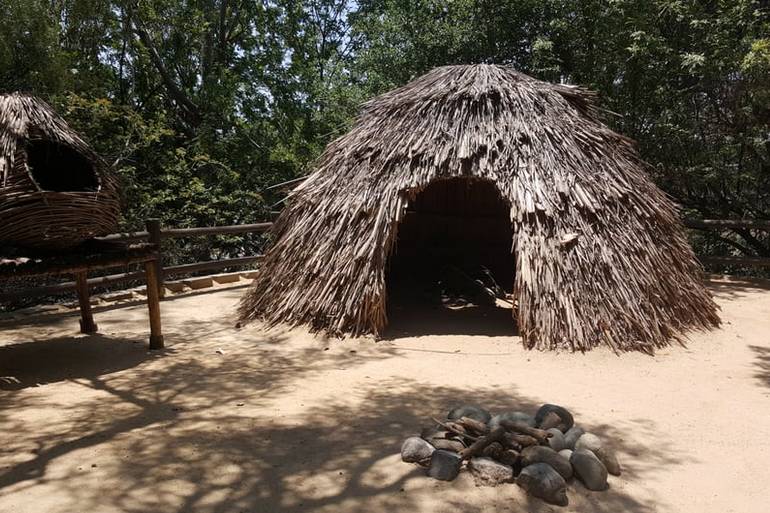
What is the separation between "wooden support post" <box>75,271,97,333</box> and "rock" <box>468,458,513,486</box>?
195 inches

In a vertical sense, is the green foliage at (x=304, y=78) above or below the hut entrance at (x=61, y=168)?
above

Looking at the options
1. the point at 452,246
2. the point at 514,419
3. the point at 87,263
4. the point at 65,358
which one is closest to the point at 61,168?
the point at 87,263

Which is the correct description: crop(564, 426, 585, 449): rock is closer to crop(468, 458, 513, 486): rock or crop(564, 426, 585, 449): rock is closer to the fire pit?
the fire pit

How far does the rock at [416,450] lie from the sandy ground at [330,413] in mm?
57

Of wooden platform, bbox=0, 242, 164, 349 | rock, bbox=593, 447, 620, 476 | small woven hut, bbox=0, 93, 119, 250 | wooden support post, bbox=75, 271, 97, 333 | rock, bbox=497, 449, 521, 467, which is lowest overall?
rock, bbox=593, 447, 620, 476

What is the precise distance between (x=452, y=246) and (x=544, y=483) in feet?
21.9

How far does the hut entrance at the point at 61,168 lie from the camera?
5246mm

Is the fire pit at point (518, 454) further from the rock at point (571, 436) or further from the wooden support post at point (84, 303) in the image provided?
the wooden support post at point (84, 303)

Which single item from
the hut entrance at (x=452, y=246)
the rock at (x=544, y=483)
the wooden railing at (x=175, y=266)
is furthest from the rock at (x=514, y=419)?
the wooden railing at (x=175, y=266)

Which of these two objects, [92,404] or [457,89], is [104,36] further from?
[92,404]

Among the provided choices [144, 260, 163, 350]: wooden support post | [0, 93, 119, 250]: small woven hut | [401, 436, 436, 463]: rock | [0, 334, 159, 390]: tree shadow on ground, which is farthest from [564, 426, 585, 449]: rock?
[0, 93, 119, 250]: small woven hut

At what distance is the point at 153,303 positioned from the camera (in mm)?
5809

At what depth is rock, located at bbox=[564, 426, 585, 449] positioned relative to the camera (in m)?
3.32

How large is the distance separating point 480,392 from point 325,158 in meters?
4.02
